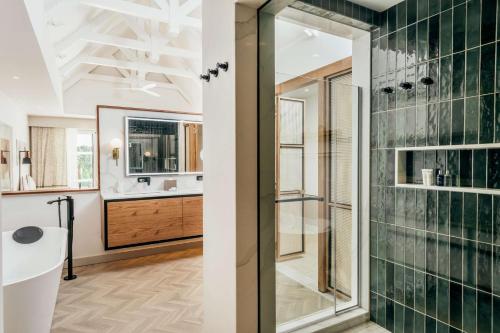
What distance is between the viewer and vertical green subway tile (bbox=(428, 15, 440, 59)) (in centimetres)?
187

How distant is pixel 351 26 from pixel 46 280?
2.79 metres

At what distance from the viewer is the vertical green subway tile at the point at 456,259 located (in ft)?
5.94

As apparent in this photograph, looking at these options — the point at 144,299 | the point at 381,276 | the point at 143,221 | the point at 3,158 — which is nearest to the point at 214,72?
the point at 381,276

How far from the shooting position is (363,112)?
228 centimetres

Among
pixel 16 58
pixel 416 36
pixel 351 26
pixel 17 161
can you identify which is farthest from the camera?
pixel 17 161

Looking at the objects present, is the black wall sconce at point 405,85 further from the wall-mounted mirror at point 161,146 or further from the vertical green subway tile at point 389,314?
the wall-mounted mirror at point 161,146

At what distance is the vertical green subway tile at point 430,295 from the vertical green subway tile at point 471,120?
0.91 meters

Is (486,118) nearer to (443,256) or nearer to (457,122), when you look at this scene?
(457,122)

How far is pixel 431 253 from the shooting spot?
1.95 meters

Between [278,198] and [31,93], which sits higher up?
[31,93]

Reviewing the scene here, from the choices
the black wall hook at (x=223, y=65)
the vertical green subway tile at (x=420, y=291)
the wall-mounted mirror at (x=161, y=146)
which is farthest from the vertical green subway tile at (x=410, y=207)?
the wall-mounted mirror at (x=161, y=146)

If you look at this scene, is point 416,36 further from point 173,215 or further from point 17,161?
Answer: point 17,161

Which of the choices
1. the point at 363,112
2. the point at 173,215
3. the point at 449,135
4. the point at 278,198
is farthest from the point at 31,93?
the point at 449,135

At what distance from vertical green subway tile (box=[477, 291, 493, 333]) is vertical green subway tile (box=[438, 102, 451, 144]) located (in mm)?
906
